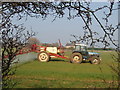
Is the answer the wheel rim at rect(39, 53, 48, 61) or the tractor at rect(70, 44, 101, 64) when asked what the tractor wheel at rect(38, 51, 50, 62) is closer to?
the wheel rim at rect(39, 53, 48, 61)

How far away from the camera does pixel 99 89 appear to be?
7.70 ft

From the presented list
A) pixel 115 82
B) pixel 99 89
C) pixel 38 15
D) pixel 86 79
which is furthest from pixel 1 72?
pixel 86 79

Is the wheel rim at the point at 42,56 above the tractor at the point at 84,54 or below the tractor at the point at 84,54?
below

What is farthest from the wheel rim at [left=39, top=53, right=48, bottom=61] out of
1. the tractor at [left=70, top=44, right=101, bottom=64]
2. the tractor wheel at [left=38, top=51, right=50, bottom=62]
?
the tractor at [left=70, top=44, right=101, bottom=64]

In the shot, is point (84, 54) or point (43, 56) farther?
point (43, 56)

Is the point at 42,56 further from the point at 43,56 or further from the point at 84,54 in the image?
the point at 84,54

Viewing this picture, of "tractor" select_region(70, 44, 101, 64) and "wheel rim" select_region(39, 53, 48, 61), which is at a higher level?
"tractor" select_region(70, 44, 101, 64)

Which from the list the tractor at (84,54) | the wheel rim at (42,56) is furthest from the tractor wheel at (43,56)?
the tractor at (84,54)

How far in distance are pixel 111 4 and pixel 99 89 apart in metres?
1.85

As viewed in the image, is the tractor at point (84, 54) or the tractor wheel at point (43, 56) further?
the tractor wheel at point (43, 56)

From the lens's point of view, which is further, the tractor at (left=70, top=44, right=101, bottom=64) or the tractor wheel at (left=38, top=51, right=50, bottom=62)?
the tractor wheel at (left=38, top=51, right=50, bottom=62)

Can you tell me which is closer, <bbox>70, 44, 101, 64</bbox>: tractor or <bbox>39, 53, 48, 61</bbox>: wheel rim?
<bbox>70, 44, 101, 64</bbox>: tractor

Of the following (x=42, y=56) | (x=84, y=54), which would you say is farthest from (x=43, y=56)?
(x=84, y=54)

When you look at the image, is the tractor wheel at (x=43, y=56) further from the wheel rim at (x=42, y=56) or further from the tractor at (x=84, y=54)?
the tractor at (x=84, y=54)
